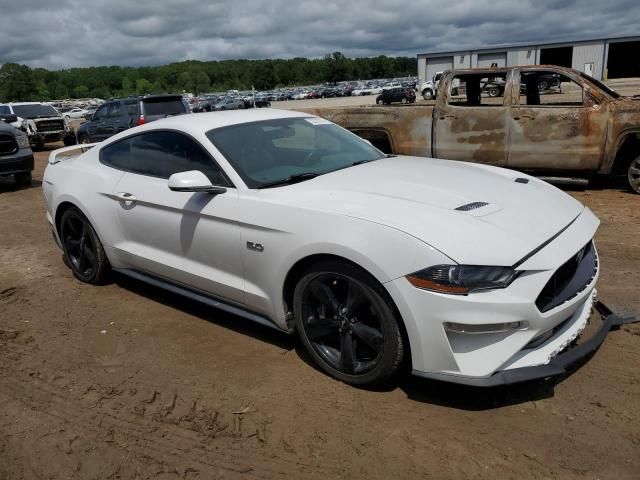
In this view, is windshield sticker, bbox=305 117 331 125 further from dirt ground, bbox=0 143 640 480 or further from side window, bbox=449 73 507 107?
side window, bbox=449 73 507 107

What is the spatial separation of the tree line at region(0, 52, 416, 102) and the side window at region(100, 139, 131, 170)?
140 meters

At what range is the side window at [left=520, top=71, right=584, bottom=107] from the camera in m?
7.79

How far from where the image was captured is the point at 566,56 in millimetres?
55406

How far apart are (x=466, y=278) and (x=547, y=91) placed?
21.3 feet

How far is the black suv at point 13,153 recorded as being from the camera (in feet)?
35.5

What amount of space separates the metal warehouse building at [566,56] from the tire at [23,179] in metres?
48.0

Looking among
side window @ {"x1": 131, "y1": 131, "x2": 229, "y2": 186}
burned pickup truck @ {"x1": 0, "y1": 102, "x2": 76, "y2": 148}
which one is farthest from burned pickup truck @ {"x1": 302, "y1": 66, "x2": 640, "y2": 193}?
burned pickup truck @ {"x1": 0, "y1": 102, "x2": 76, "y2": 148}

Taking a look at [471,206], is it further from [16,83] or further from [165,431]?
[16,83]

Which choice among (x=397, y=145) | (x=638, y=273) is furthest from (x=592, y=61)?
(x=638, y=273)

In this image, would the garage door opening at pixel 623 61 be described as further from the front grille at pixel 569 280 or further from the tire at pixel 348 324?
the tire at pixel 348 324

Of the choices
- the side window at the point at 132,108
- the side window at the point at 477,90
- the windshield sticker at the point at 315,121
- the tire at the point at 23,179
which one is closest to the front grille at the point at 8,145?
the tire at the point at 23,179

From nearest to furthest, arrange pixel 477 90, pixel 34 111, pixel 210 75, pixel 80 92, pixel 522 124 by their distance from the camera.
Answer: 1. pixel 522 124
2. pixel 477 90
3. pixel 34 111
4. pixel 80 92
5. pixel 210 75

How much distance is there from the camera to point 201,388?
3.35 metres

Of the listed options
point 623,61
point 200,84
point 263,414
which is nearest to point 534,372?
point 263,414
